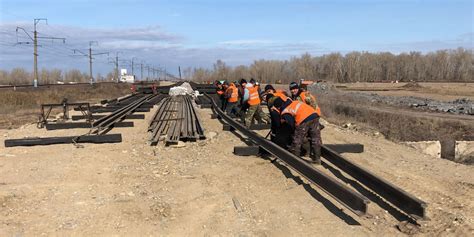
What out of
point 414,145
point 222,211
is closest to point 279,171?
point 222,211

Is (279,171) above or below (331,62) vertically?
below

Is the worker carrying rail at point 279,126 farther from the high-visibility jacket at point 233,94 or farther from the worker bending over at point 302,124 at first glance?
the high-visibility jacket at point 233,94

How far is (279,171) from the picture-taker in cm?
762

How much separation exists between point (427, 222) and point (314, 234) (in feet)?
4.80

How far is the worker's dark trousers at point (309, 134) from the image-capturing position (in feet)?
25.4

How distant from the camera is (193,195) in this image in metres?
6.19

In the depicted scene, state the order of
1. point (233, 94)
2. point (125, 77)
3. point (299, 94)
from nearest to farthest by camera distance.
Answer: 1. point (299, 94)
2. point (233, 94)
3. point (125, 77)

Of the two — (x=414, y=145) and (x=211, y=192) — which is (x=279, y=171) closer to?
(x=211, y=192)

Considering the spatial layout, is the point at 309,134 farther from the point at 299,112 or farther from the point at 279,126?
the point at 279,126

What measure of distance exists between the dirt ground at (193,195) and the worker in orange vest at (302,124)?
42cm

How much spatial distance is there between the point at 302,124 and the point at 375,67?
102316mm

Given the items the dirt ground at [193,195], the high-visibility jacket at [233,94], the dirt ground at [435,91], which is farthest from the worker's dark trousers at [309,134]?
the dirt ground at [435,91]

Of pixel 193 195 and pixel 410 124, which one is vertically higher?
pixel 193 195

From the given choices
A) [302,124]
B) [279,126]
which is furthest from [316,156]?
[279,126]
